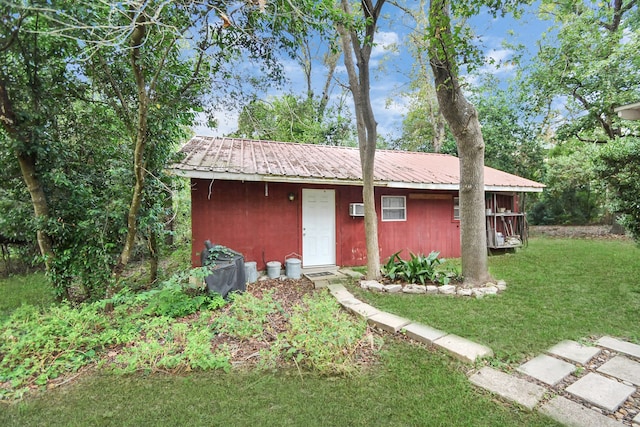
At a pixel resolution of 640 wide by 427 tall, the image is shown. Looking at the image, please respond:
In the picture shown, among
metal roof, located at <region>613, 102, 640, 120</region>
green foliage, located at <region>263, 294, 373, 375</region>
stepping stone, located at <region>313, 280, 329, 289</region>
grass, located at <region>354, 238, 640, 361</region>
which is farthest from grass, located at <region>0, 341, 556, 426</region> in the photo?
metal roof, located at <region>613, 102, 640, 120</region>

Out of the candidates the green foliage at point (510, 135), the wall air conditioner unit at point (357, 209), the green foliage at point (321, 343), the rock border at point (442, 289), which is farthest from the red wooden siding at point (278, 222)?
the green foliage at point (510, 135)

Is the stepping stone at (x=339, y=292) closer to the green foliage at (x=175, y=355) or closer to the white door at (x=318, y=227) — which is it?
the white door at (x=318, y=227)

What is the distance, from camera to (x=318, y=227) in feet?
21.5

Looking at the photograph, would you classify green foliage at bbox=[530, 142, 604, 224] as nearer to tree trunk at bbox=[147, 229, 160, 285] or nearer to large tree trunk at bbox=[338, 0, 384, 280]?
large tree trunk at bbox=[338, 0, 384, 280]

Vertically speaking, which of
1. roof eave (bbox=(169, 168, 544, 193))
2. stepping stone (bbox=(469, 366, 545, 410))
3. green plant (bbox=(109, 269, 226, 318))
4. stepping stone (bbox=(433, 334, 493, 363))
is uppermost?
roof eave (bbox=(169, 168, 544, 193))

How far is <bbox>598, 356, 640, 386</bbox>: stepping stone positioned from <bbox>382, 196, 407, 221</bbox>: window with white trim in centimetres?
486

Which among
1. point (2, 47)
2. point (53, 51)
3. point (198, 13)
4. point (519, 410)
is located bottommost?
point (519, 410)

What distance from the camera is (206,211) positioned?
5570 millimetres

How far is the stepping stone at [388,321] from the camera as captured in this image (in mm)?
3365

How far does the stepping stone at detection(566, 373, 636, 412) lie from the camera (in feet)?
6.89

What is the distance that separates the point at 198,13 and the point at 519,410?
16.6 ft

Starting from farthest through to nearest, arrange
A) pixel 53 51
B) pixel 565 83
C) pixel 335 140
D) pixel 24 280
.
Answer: pixel 335 140 < pixel 565 83 < pixel 24 280 < pixel 53 51

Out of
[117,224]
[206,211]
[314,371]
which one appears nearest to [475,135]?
[314,371]

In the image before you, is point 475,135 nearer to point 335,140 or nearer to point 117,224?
point 117,224
